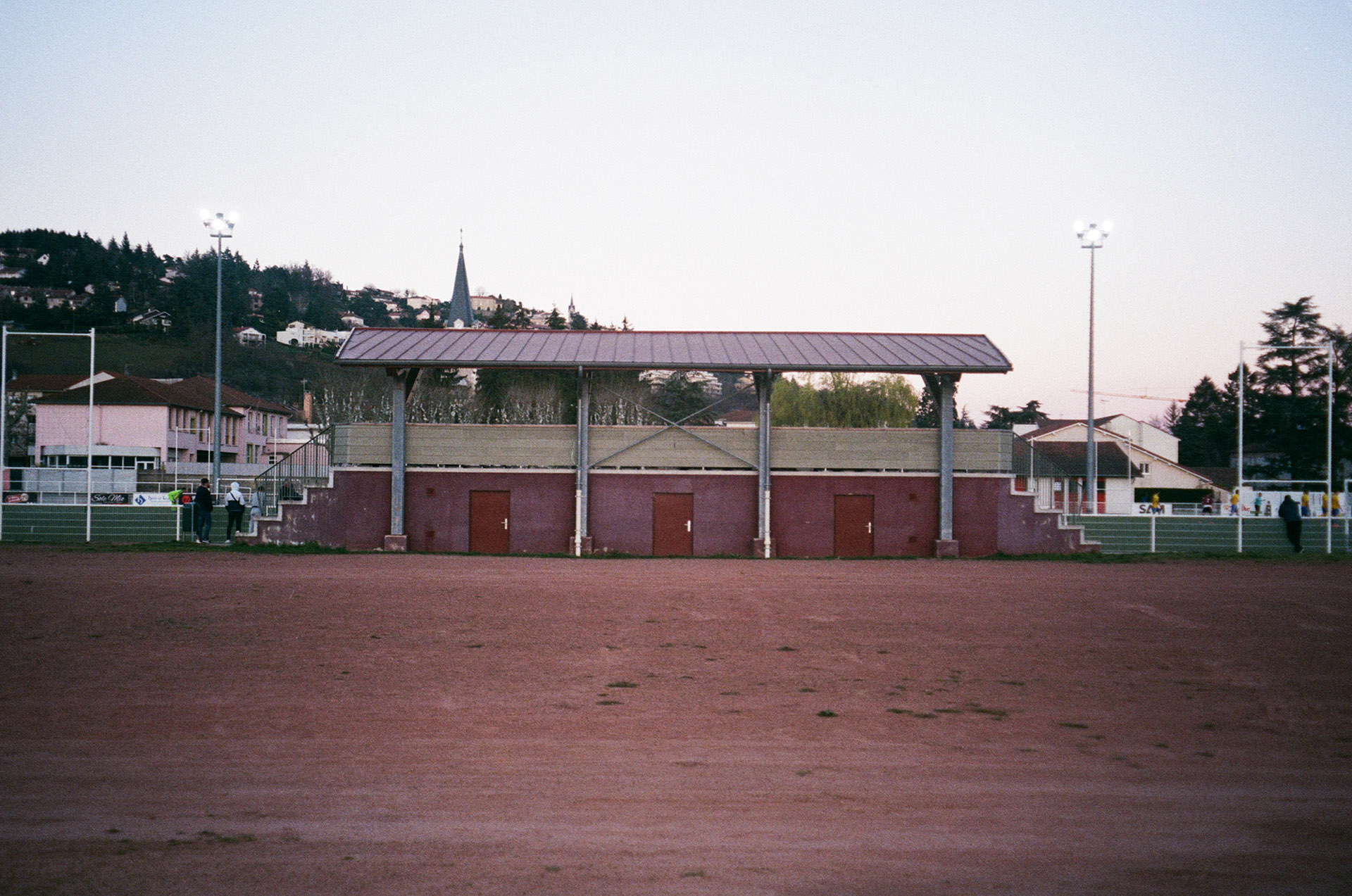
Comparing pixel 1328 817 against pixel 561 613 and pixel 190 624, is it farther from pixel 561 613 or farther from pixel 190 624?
pixel 190 624

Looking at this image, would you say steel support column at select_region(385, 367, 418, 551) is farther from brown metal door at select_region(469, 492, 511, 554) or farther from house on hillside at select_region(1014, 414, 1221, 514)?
house on hillside at select_region(1014, 414, 1221, 514)

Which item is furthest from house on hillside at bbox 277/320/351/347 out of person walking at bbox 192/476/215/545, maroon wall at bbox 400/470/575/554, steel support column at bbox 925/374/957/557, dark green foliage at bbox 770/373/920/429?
steel support column at bbox 925/374/957/557

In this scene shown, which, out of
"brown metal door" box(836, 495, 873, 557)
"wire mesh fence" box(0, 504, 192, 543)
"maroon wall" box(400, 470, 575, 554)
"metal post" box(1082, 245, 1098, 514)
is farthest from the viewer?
"metal post" box(1082, 245, 1098, 514)

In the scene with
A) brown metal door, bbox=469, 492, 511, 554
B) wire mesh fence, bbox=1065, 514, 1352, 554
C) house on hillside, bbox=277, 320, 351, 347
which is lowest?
wire mesh fence, bbox=1065, 514, 1352, 554

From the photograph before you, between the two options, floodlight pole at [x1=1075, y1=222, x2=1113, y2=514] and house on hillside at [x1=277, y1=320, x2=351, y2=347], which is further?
house on hillside at [x1=277, y1=320, x2=351, y2=347]

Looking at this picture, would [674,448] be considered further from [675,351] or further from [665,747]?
[665,747]

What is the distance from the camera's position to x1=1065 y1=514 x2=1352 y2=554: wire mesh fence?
109 feet

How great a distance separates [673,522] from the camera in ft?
90.0

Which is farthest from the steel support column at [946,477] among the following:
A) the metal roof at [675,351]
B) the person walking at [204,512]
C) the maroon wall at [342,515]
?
the person walking at [204,512]

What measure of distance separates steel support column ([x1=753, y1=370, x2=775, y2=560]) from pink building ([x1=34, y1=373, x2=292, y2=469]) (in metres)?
50.1

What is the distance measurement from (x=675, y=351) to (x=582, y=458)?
418cm

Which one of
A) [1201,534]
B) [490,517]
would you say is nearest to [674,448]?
[490,517]

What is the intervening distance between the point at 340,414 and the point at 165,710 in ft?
186

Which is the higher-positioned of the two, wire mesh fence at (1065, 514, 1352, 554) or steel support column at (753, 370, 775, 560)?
steel support column at (753, 370, 775, 560)
